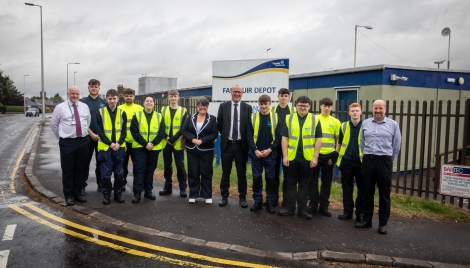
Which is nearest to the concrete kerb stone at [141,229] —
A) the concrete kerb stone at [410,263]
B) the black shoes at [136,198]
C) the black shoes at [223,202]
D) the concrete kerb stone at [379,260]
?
the black shoes at [136,198]

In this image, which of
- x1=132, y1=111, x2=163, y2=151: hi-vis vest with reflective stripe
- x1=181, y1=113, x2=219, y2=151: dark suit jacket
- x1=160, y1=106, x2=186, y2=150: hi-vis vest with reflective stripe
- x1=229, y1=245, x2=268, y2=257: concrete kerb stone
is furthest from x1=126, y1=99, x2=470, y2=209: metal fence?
x1=132, y1=111, x2=163, y2=151: hi-vis vest with reflective stripe

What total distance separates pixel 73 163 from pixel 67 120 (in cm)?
80

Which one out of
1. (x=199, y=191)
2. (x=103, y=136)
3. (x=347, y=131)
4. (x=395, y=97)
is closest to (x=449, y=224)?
(x=347, y=131)

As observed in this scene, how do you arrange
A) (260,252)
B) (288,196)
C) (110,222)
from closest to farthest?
(260,252) → (110,222) → (288,196)

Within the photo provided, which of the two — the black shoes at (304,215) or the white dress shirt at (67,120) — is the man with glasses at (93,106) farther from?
the black shoes at (304,215)

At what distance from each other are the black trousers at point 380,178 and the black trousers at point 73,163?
16.2 feet

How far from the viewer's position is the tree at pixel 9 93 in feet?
225

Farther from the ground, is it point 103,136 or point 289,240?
point 103,136

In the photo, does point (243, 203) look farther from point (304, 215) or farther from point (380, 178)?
point (380, 178)

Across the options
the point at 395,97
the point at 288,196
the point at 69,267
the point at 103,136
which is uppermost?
the point at 395,97

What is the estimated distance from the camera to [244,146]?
6402 millimetres

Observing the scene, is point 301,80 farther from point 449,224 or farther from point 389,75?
point 449,224

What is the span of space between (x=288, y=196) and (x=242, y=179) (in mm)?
966

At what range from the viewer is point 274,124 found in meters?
6.14
